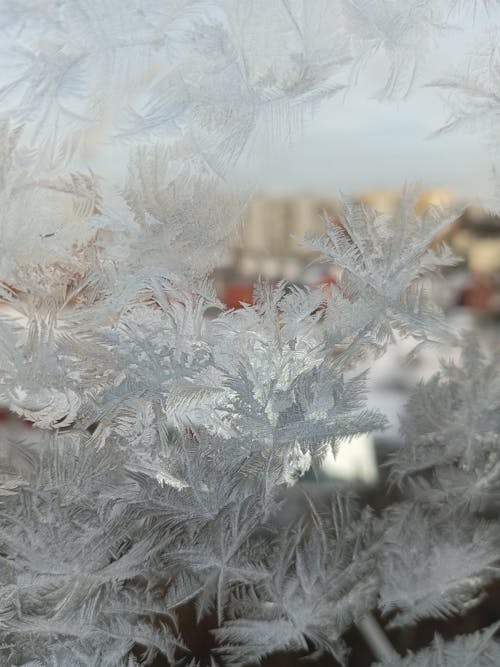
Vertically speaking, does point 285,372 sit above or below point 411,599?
above

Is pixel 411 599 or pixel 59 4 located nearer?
pixel 59 4

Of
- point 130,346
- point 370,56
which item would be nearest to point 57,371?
point 130,346

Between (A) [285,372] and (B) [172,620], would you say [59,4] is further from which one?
(B) [172,620]

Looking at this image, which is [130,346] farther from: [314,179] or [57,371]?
[314,179]

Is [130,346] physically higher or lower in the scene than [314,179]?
lower

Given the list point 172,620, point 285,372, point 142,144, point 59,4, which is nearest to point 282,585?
point 172,620

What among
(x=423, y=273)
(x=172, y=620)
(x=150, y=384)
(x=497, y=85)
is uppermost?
(x=497, y=85)
